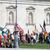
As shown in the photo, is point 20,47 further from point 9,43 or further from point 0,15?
point 0,15

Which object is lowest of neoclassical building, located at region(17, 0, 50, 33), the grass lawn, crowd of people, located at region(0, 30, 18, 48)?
the grass lawn

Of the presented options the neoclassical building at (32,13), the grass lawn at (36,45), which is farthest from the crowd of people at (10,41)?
the neoclassical building at (32,13)

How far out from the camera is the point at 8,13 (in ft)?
51.3

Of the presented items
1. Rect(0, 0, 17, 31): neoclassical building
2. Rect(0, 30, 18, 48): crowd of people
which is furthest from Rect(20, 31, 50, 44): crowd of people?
Rect(0, 0, 17, 31): neoclassical building

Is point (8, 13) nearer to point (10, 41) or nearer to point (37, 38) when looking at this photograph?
point (10, 41)

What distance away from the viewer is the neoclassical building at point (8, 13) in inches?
612

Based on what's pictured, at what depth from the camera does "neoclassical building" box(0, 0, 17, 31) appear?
1555 centimetres

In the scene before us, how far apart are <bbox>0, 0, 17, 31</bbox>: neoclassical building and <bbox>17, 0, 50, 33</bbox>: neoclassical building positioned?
199 millimetres

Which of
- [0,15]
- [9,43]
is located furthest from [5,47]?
[0,15]

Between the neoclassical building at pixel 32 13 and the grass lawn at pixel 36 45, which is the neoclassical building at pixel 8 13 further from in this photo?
the grass lawn at pixel 36 45

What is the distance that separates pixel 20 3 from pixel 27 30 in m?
1.11

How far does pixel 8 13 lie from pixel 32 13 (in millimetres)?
956

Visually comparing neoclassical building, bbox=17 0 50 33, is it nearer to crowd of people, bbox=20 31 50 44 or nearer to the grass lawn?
crowd of people, bbox=20 31 50 44

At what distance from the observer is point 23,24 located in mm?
15609
